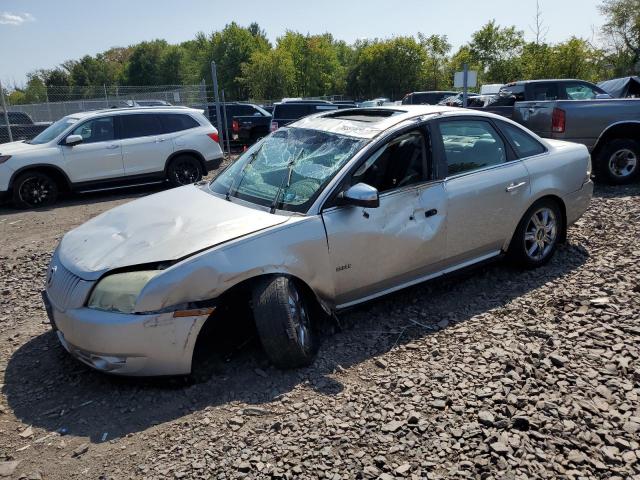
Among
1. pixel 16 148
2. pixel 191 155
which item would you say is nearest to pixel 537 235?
pixel 191 155

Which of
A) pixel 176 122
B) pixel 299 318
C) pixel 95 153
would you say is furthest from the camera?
pixel 176 122

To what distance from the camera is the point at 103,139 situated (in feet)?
33.1

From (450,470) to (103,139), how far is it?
9.48 metres

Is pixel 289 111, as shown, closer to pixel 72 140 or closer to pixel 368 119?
pixel 72 140

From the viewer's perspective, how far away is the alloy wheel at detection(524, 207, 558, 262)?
16.0 feet

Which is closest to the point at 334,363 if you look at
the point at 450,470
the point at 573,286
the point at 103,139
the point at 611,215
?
the point at 450,470

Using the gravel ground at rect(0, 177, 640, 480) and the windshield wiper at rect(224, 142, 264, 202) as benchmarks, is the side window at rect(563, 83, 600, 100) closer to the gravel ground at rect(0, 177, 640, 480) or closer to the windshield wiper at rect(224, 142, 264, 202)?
the gravel ground at rect(0, 177, 640, 480)

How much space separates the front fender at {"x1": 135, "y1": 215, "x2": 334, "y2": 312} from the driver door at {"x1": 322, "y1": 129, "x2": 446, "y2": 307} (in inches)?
4.3

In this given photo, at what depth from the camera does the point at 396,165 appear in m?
4.05

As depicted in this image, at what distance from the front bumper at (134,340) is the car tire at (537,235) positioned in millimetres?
3057

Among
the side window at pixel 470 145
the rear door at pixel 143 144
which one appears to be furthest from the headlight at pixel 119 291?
the rear door at pixel 143 144

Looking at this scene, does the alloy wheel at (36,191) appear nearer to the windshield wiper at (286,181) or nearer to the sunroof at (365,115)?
the sunroof at (365,115)

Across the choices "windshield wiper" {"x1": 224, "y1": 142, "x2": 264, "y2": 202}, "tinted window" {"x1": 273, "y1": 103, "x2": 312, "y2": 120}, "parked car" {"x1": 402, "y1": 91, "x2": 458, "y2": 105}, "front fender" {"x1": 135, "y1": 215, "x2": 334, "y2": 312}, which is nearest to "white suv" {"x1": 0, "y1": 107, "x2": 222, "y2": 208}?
"tinted window" {"x1": 273, "y1": 103, "x2": 312, "y2": 120}

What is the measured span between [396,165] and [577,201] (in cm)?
228
